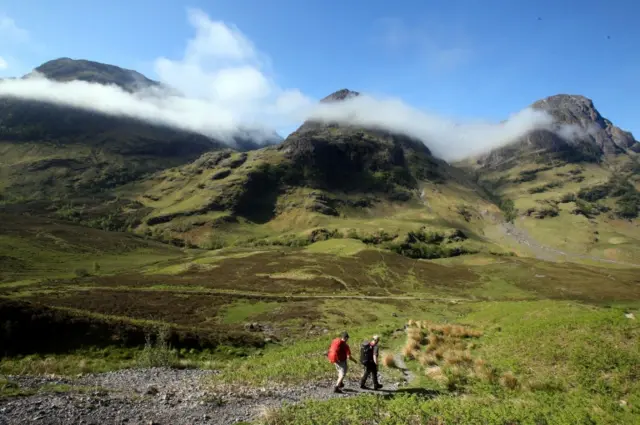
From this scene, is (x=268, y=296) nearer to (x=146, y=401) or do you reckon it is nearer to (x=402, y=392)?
(x=402, y=392)

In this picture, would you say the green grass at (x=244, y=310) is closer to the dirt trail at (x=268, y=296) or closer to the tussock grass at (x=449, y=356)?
the dirt trail at (x=268, y=296)

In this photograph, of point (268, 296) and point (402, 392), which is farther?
point (268, 296)

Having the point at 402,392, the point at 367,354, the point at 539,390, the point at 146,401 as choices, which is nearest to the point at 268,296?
the point at 367,354

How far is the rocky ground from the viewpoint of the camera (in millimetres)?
14594

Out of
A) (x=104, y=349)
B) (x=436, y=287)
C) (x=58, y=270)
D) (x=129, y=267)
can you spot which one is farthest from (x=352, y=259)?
(x=104, y=349)

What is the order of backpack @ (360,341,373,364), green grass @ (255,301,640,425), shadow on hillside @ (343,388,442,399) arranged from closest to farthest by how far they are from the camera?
green grass @ (255,301,640,425) < shadow on hillside @ (343,388,442,399) < backpack @ (360,341,373,364)

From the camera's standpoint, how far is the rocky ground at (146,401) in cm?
1459

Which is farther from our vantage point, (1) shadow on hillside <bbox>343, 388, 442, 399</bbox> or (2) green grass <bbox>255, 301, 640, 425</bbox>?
(1) shadow on hillside <bbox>343, 388, 442, 399</bbox>

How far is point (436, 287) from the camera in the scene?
475ft

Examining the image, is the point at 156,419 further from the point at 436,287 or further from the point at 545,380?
the point at 436,287

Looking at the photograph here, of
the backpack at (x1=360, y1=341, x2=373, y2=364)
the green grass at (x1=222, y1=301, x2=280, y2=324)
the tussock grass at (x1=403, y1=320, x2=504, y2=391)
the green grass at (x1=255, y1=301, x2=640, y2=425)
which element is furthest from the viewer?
the green grass at (x1=222, y1=301, x2=280, y2=324)

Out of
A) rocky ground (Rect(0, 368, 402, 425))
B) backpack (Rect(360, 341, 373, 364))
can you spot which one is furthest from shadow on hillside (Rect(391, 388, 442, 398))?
backpack (Rect(360, 341, 373, 364))

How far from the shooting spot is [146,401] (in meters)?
17.2

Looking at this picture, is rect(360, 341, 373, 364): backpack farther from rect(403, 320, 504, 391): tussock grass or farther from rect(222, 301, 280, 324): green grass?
rect(222, 301, 280, 324): green grass
